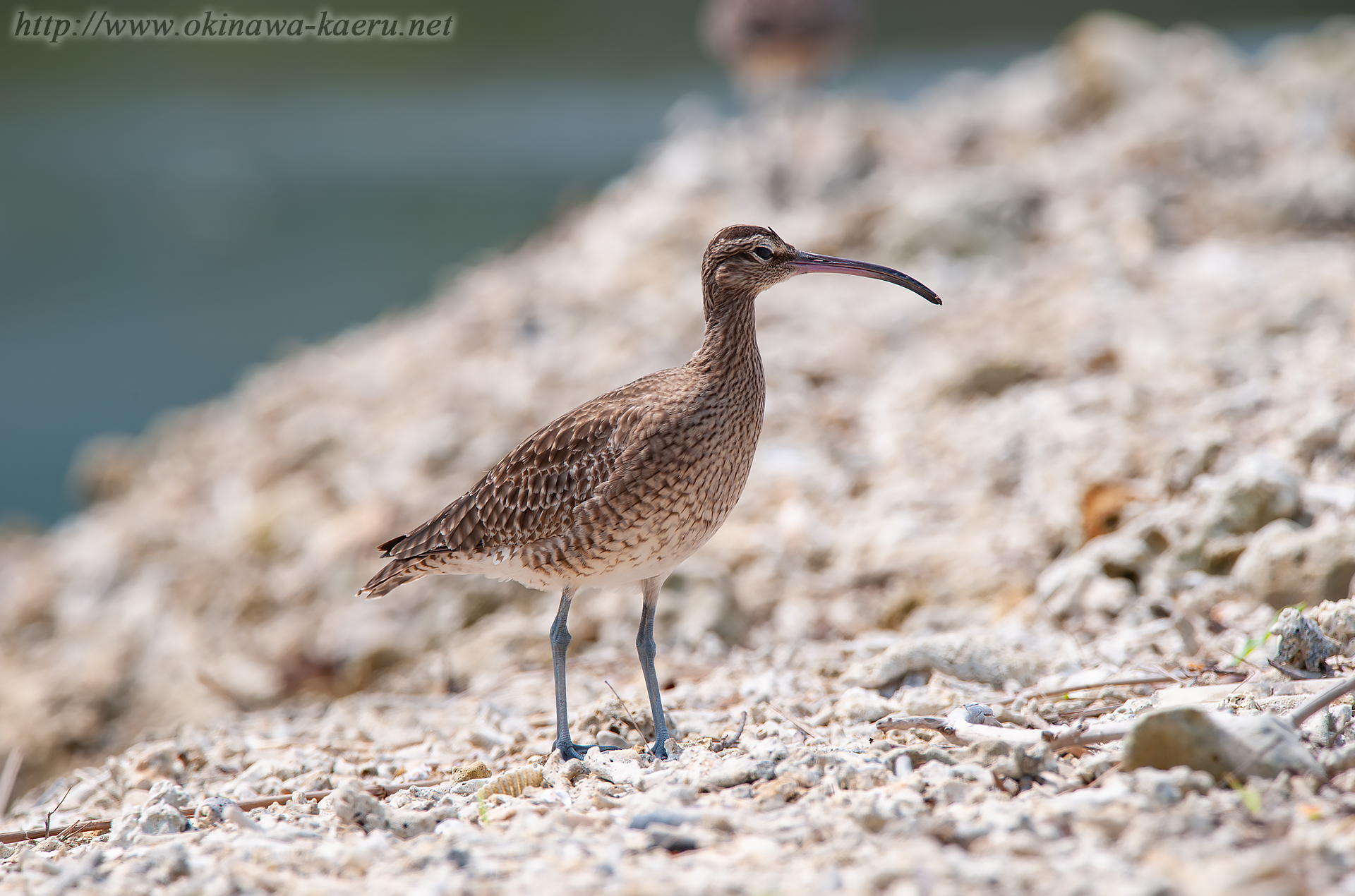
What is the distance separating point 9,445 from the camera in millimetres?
16328

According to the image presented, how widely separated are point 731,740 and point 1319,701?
63.7 inches

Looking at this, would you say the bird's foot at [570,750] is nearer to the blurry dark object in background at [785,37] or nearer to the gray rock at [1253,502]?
the gray rock at [1253,502]

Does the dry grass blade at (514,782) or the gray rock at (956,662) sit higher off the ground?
the gray rock at (956,662)

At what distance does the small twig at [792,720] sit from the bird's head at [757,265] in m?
1.31

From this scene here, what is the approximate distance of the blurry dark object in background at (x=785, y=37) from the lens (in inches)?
447

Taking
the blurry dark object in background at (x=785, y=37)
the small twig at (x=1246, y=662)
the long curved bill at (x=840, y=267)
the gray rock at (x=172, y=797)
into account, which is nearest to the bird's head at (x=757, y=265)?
the long curved bill at (x=840, y=267)

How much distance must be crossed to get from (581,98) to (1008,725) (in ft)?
81.6

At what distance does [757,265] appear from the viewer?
4.54 meters

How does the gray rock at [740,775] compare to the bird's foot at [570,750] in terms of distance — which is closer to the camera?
the gray rock at [740,775]

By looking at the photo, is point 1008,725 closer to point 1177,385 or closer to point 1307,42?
point 1177,385

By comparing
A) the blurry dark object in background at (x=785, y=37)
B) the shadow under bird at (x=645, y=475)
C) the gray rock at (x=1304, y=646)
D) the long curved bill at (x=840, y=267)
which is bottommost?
the gray rock at (x=1304, y=646)

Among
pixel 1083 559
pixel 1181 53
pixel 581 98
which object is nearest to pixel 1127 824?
pixel 1083 559

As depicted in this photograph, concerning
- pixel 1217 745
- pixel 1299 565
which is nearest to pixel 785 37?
pixel 1299 565

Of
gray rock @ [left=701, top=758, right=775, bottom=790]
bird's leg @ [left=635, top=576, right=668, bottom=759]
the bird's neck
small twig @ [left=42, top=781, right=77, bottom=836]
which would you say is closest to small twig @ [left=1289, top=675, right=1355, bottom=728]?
gray rock @ [left=701, top=758, right=775, bottom=790]
